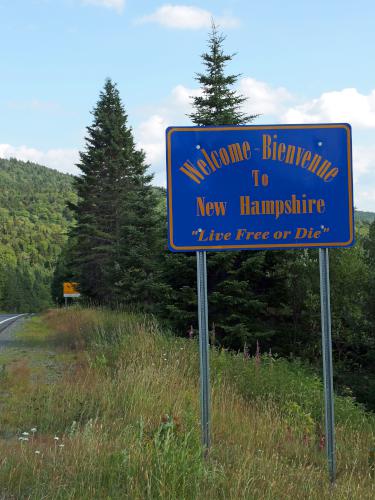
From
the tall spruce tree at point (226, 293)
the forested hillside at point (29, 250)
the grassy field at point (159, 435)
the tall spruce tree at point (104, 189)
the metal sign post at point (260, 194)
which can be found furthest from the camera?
the forested hillside at point (29, 250)

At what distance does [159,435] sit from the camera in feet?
14.0

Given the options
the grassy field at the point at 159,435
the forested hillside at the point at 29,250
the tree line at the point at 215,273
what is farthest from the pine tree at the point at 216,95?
the forested hillside at the point at 29,250

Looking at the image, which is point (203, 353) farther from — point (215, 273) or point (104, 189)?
point (104, 189)

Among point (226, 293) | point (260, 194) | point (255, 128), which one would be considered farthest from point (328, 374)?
point (226, 293)

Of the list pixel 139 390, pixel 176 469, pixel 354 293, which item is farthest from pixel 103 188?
pixel 176 469

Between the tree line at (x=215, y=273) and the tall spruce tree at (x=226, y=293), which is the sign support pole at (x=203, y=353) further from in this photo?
the tall spruce tree at (x=226, y=293)

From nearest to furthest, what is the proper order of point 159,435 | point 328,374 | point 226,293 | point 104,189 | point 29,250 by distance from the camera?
point 159,435
point 328,374
point 226,293
point 104,189
point 29,250

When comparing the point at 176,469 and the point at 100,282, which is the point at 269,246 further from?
the point at 100,282

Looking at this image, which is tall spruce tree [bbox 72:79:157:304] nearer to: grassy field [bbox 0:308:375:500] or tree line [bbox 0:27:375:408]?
tree line [bbox 0:27:375:408]

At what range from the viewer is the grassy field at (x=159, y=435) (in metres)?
3.52

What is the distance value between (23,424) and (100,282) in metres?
26.9

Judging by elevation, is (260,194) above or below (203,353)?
above

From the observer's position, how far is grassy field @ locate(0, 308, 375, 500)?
3.52 metres

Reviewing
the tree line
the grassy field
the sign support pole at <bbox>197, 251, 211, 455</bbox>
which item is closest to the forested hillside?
the tree line
